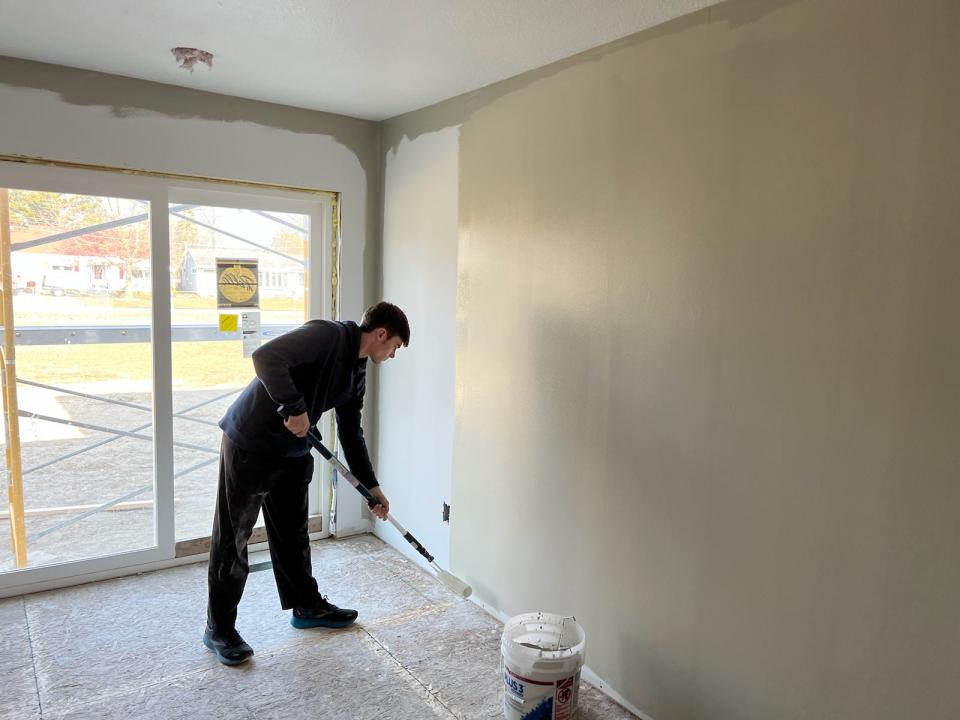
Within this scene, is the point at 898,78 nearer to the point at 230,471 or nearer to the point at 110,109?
the point at 230,471

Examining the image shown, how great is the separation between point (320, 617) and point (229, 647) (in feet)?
1.27

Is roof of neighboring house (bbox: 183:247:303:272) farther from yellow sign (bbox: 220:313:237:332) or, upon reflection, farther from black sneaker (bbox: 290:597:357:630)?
black sneaker (bbox: 290:597:357:630)

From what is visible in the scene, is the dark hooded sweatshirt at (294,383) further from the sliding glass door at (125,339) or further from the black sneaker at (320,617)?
the sliding glass door at (125,339)

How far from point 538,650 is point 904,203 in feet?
5.29

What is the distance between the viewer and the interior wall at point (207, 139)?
283 centimetres

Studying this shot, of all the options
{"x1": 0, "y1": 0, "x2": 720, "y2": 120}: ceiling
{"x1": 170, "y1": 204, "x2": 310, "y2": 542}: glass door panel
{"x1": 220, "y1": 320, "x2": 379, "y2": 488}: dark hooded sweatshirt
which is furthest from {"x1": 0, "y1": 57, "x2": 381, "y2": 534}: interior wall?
{"x1": 220, "y1": 320, "x2": 379, "y2": 488}: dark hooded sweatshirt

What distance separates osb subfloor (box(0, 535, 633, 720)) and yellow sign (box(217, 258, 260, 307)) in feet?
4.40

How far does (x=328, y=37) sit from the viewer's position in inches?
94.1

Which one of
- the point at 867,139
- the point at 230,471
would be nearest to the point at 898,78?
the point at 867,139

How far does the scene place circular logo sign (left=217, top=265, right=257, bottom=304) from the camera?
3.41 metres

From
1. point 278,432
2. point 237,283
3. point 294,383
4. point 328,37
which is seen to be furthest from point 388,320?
point 237,283

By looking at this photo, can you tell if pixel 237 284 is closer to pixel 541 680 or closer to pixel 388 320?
pixel 388 320

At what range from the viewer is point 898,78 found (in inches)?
60.8

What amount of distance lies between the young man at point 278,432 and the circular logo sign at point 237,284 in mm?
1004
